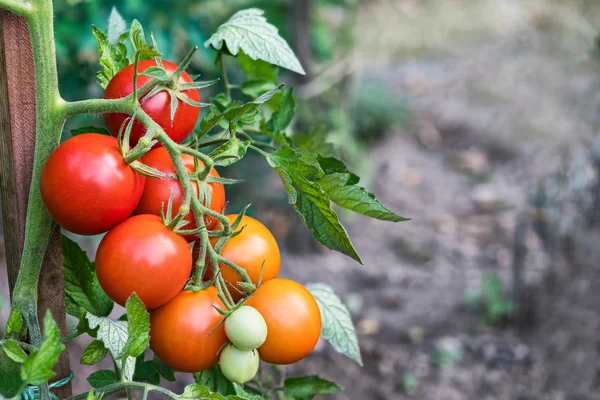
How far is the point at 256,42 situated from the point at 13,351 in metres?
0.44

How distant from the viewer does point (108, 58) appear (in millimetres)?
734

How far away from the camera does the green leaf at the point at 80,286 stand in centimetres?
79

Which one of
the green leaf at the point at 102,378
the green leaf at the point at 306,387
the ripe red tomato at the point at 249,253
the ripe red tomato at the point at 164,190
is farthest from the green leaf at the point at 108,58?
the green leaf at the point at 306,387

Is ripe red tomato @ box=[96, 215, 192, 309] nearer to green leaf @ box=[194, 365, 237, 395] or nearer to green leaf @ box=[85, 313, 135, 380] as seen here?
green leaf @ box=[85, 313, 135, 380]

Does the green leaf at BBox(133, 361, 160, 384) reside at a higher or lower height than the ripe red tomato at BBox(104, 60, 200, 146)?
lower

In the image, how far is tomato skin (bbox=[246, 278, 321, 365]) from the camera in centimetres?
69

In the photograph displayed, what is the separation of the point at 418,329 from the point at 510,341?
0.36 meters

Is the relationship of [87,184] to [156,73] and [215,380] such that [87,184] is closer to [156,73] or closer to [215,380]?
[156,73]

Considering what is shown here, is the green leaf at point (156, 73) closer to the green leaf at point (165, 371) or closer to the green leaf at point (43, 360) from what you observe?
the green leaf at point (43, 360)

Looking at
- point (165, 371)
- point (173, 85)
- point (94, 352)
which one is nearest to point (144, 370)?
point (165, 371)

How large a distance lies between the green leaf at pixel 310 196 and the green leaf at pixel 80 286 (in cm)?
27

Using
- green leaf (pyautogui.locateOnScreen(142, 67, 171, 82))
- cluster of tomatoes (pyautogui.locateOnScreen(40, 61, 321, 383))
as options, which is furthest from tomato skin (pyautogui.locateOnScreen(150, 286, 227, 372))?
green leaf (pyautogui.locateOnScreen(142, 67, 171, 82))

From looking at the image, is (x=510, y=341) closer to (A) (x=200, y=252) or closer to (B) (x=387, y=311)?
(B) (x=387, y=311)

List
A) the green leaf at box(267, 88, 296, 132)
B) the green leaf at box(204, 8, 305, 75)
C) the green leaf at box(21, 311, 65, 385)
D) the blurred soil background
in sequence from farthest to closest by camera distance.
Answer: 1. the blurred soil background
2. the green leaf at box(267, 88, 296, 132)
3. the green leaf at box(204, 8, 305, 75)
4. the green leaf at box(21, 311, 65, 385)
